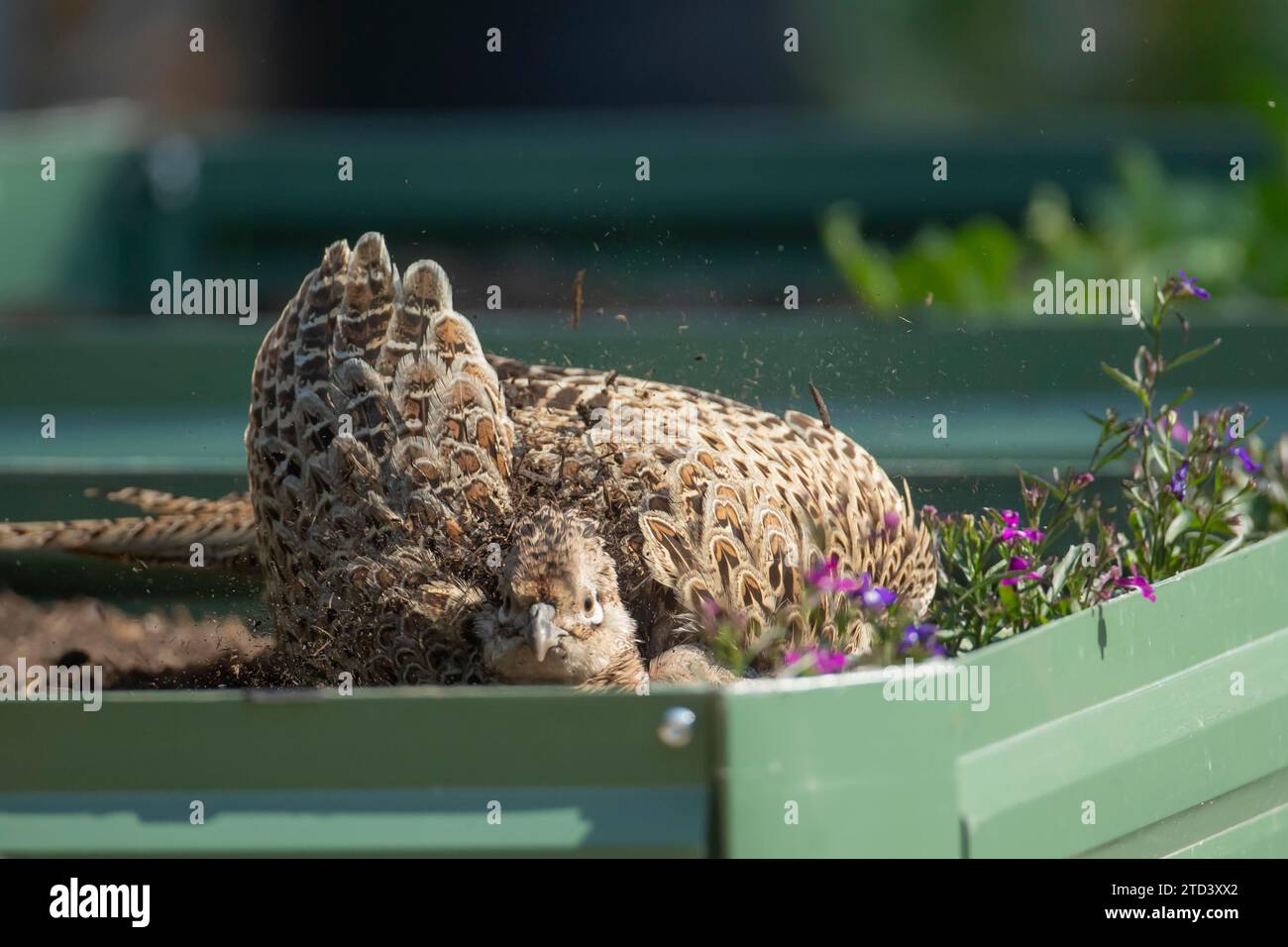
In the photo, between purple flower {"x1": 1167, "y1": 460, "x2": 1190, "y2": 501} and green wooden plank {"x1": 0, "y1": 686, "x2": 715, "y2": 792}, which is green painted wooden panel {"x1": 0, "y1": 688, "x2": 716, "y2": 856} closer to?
green wooden plank {"x1": 0, "y1": 686, "x2": 715, "y2": 792}

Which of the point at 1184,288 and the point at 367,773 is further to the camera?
the point at 1184,288

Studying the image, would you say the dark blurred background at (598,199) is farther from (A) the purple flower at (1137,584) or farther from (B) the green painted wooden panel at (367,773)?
(B) the green painted wooden panel at (367,773)

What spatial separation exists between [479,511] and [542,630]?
11.0 inches

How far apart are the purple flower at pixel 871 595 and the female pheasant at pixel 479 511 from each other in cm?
6

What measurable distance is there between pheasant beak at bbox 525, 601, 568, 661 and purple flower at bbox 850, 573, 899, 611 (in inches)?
15.5

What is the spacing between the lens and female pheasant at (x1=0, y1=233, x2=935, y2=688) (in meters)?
2.15

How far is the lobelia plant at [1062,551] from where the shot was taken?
7.14ft

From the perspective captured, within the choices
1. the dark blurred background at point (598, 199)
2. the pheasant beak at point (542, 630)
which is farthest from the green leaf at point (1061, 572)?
the dark blurred background at point (598, 199)

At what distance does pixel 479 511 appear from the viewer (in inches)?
86.8

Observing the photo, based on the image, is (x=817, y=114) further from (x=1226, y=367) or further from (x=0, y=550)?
(x=0, y=550)

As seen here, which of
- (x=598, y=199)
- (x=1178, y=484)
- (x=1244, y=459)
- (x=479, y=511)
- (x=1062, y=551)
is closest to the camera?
(x=479, y=511)

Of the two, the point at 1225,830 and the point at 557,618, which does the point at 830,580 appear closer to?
the point at 557,618

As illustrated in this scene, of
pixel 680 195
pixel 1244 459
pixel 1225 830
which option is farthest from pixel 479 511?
pixel 680 195
